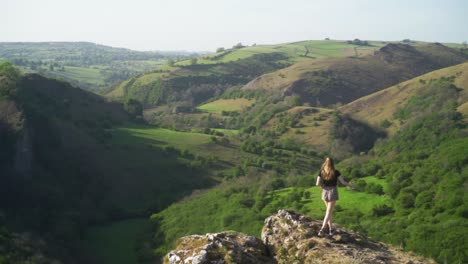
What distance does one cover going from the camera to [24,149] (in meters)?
81.1

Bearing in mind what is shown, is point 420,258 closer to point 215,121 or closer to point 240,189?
point 240,189

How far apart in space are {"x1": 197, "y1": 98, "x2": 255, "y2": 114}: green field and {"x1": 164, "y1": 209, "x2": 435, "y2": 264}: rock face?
166 meters

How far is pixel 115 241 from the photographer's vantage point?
66625 mm

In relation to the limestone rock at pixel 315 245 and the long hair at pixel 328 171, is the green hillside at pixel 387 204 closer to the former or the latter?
the limestone rock at pixel 315 245

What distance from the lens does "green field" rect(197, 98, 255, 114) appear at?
184 metres

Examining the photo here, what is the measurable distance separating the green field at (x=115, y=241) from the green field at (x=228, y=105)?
4374 inches

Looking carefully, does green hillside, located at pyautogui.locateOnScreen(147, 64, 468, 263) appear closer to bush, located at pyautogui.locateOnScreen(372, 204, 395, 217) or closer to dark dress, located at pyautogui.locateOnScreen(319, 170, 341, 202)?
bush, located at pyautogui.locateOnScreen(372, 204, 395, 217)

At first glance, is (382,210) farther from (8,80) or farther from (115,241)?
(8,80)

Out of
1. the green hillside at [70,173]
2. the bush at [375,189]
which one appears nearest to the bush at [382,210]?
the bush at [375,189]

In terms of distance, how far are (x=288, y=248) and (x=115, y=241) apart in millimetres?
56951

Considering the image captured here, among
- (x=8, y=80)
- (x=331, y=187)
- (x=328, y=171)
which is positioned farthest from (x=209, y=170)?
(x=328, y=171)

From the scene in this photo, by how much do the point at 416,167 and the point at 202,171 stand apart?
1849 inches

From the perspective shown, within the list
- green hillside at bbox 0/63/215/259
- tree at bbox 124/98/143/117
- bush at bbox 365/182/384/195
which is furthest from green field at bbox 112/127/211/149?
bush at bbox 365/182/384/195

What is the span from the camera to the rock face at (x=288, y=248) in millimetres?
13625
